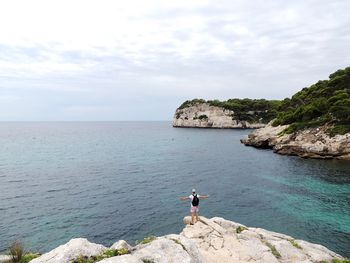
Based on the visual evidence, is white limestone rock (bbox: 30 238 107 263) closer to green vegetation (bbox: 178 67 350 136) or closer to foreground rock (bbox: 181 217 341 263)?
foreground rock (bbox: 181 217 341 263)

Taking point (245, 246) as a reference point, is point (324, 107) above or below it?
above

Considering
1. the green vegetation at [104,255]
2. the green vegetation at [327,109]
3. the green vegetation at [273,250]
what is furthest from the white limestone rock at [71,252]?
the green vegetation at [327,109]

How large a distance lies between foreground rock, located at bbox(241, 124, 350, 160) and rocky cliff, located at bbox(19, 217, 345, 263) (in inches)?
2027

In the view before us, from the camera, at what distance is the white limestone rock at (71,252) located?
13.1 metres

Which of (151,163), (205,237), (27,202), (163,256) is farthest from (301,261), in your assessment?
(151,163)

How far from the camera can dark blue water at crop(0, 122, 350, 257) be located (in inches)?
1152

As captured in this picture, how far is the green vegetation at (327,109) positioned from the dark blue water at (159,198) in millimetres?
13845

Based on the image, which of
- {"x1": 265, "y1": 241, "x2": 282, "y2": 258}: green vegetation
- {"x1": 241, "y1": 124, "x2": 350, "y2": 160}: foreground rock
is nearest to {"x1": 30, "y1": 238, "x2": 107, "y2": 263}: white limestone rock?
{"x1": 265, "y1": 241, "x2": 282, "y2": 258}: green vegetation

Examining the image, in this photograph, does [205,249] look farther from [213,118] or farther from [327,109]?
[213,118]

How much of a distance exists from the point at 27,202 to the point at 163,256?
99.6 feet

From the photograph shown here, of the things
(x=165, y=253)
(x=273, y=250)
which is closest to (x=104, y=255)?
(x=165, y=253)

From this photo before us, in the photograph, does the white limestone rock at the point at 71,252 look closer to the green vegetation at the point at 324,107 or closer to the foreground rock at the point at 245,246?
the foreground rock at the point at 245,246

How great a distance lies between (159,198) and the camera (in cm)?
3959

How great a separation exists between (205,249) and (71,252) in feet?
29.0
